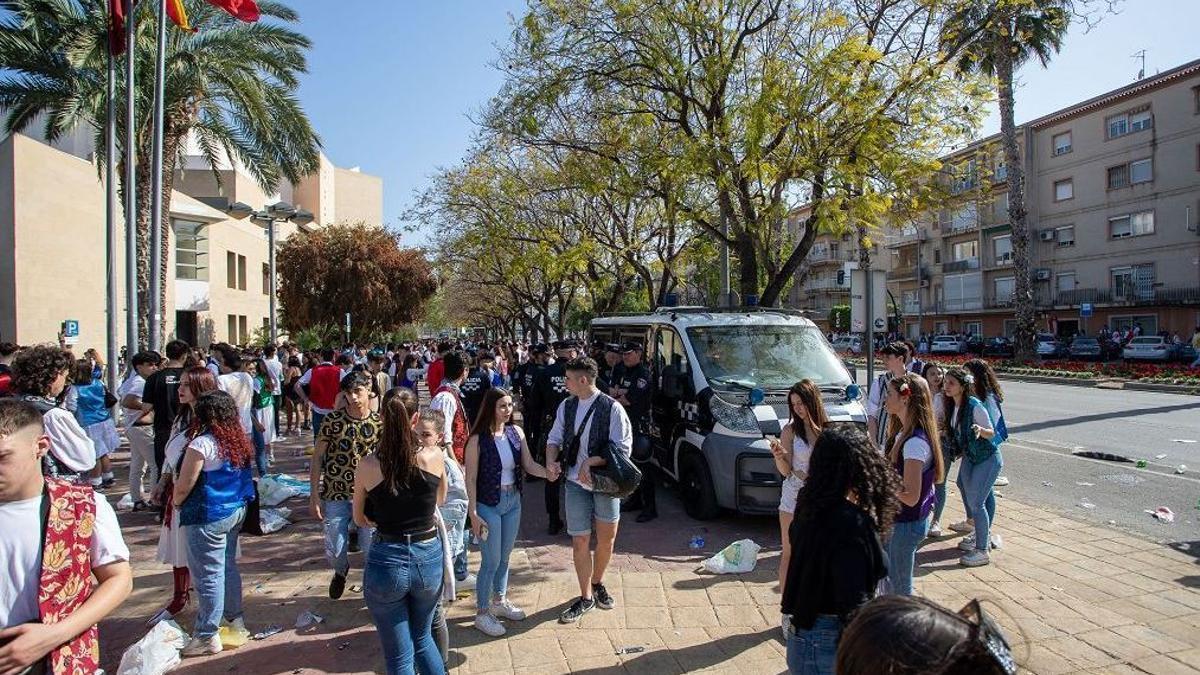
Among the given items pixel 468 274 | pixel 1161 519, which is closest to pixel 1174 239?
pixel 468 274

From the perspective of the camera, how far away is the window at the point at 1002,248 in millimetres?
47575

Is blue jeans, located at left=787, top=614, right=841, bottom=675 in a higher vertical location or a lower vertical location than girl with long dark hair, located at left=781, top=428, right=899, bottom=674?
lower

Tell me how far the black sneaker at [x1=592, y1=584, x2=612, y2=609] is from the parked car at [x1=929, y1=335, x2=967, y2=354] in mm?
43056

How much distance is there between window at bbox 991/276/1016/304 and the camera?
47438 mm

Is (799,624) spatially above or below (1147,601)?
above

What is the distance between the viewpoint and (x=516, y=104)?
12109 millimetres

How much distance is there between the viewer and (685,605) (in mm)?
5117

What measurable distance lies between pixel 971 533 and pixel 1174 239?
131 ft

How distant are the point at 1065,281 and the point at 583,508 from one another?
47598 millimetres

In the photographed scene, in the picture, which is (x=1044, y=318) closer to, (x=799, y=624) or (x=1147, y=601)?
(x=1147, y=601)

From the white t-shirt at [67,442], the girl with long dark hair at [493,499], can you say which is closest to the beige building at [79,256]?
the white t-shirt at [67,442]

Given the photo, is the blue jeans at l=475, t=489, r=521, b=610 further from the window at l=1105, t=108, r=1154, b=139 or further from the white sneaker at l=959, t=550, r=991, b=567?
the window at l=1105, t=108, r=1154, b=139

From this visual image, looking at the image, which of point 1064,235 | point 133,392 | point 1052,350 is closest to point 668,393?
point 133,392

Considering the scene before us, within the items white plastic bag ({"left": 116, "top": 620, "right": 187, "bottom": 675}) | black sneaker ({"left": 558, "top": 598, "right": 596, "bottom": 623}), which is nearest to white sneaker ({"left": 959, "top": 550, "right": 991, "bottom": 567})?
black sneaker ({"left": 558, "top": 598, "right": 596, "bottom": 623})
